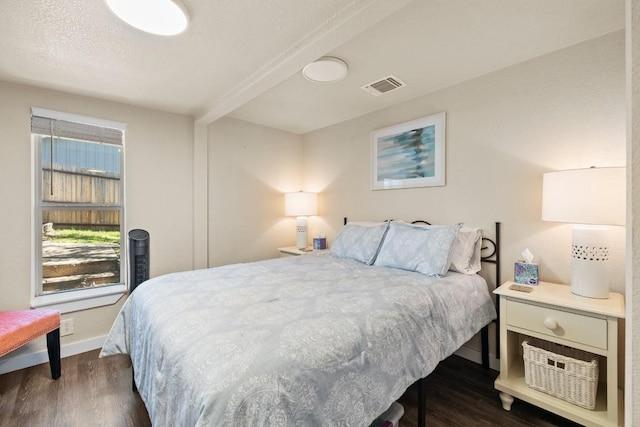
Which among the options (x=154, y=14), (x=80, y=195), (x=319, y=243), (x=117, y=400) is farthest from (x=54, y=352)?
(x=319, y=243)

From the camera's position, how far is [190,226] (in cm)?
321

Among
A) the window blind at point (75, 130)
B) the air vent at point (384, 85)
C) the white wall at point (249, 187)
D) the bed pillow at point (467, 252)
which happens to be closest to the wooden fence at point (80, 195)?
the window blind at point (75, 130)

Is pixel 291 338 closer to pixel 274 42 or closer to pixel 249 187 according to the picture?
pixel 274 42

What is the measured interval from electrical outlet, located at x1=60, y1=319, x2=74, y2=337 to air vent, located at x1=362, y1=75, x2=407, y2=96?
134 inches

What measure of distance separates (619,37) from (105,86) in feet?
12.3

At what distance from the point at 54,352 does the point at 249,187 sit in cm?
234

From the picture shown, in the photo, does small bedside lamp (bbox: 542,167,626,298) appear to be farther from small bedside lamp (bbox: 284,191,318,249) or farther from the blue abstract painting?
small bedside lamp (bbox: 284,191,318,249)

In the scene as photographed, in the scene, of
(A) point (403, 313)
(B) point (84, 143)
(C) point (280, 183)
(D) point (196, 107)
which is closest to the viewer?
(A) point (403, 313)

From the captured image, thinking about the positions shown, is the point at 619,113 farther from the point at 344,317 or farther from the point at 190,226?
the point at 190,226

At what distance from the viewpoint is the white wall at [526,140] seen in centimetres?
183

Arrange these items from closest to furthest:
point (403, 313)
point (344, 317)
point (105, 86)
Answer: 1. point (344, 317)
2. point (403, 313)
3. point (105, 86)

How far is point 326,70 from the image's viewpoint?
2213 millimetres

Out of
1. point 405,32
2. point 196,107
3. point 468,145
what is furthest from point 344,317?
point 196,107

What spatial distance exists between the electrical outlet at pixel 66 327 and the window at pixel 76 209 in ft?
0.40
